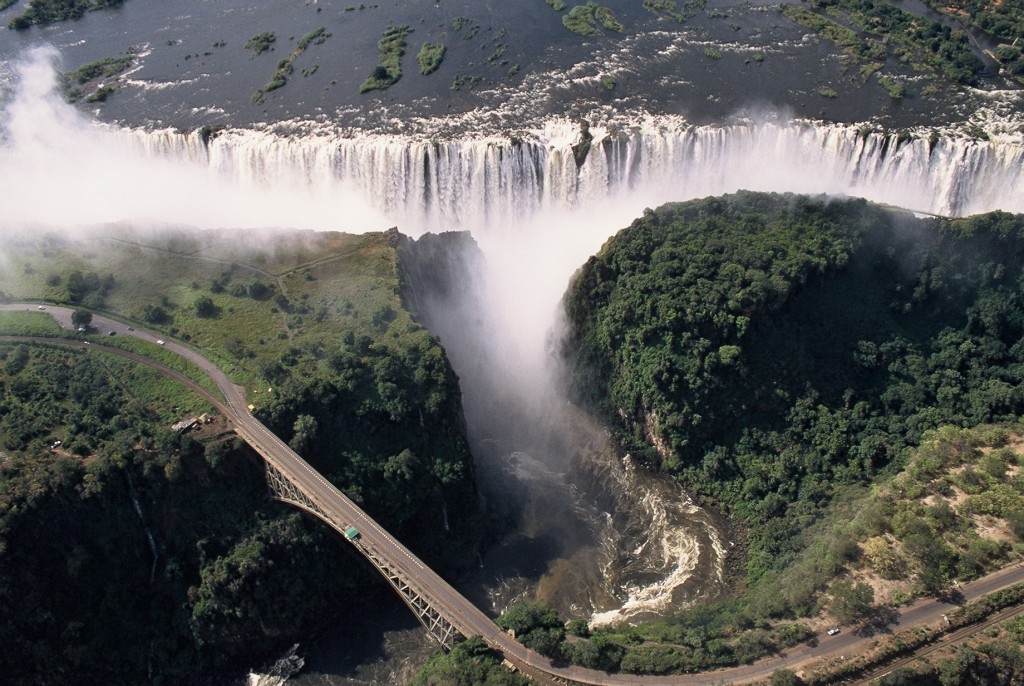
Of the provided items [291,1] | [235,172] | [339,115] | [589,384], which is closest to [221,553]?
[589,384]

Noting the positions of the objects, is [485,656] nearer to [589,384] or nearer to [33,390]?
[589,384]

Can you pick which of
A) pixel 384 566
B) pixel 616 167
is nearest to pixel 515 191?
pixel 616 167

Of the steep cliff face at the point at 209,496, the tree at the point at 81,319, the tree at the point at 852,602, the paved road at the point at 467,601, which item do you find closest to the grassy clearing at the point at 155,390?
the steep cliff face at the point at 209,496

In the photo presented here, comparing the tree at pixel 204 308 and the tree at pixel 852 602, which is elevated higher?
the tree at pixel 204 308

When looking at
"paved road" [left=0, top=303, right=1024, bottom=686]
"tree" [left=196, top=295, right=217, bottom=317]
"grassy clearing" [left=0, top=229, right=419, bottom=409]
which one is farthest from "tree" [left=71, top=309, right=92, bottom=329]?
"paved road" [left=0, top=303, right=1024, bottom=686]

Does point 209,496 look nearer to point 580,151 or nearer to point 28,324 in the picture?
point 28,324

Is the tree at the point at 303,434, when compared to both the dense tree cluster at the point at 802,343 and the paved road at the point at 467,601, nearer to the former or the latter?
the paved road at the point at 467,601

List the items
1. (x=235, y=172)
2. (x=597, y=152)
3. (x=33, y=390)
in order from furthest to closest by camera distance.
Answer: (x=235, y=172) → (x=597, y=152) → (x=33, y=390)
